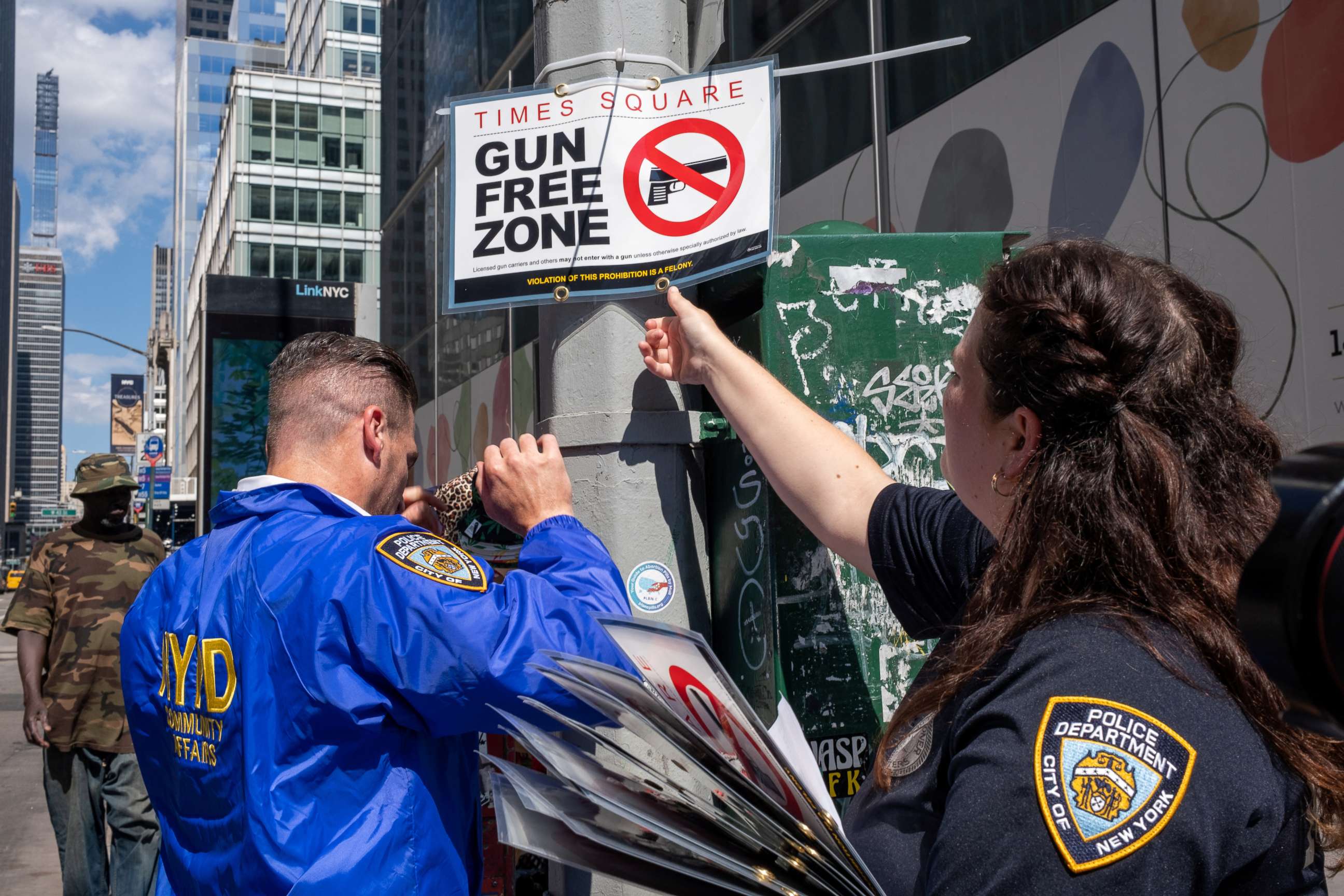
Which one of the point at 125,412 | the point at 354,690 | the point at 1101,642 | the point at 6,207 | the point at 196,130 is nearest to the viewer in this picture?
the point at 1101,642

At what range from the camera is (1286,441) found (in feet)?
4.45

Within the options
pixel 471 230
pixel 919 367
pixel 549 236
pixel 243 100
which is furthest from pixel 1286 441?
pixel 243 100

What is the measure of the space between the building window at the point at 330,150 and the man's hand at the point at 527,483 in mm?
52176

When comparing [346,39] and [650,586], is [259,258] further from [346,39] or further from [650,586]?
[650,586]

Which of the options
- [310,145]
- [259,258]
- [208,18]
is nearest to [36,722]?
[259,258]

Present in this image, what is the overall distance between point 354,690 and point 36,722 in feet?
14.5

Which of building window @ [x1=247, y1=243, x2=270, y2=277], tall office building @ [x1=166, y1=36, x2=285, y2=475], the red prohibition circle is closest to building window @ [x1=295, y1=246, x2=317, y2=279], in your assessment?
building window @ [x1=247, y1=243, x2=270, y2=277]

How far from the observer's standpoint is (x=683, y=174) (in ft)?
8.16

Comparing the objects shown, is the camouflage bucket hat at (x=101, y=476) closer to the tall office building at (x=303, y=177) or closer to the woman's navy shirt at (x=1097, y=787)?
the woman's navy shirt at (x=1097, y=787)

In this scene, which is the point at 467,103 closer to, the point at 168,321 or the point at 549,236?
the point at 549,236

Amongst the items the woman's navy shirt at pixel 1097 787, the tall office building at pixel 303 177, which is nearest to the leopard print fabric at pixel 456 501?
the woman's navy shirt at pixel 1097 787

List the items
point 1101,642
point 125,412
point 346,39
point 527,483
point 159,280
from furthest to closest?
point 159,280
point 346,39
point 125,412
point 527,483
point 1101,642

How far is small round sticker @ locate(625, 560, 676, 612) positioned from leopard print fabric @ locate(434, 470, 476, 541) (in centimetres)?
42

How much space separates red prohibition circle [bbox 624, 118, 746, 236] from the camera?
2.45m
